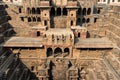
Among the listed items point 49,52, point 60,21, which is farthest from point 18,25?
point 49,52

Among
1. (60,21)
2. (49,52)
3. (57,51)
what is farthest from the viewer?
(60,21)

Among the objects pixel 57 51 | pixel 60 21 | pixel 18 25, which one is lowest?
pixel 57 51

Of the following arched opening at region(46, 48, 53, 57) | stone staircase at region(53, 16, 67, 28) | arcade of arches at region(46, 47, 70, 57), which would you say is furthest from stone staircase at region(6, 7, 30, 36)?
arcade of arches at region(46, 47, 70, 57)

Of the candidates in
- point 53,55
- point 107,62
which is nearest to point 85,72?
point 107,62

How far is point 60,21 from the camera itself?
41.0 m

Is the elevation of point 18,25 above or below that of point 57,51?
above

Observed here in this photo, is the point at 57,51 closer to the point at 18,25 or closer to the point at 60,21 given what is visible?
the point at 60,21

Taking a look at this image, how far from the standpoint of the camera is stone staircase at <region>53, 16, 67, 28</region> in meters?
41.0

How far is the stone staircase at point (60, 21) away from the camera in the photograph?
134 feet

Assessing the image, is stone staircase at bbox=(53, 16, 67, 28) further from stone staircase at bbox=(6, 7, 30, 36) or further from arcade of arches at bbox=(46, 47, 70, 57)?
arcade of arches at bbox=(46, 47, 70, 57)

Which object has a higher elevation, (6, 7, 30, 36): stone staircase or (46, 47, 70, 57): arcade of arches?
(6, 7, 30, 36): stone staircase

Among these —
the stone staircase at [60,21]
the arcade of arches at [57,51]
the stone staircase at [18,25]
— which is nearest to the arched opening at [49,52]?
the arcade of arches at [57,51]

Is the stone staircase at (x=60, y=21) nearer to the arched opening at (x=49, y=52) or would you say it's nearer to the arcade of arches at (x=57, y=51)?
the arcade of arches at (x=57, y=51)

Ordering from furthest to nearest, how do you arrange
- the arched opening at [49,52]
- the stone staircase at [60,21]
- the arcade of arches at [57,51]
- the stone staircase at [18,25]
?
the stone staircase at [60,21] < the stone staircase at [18,25] < the arched opening at [49,52] < the arcade of arches at [57,51]
